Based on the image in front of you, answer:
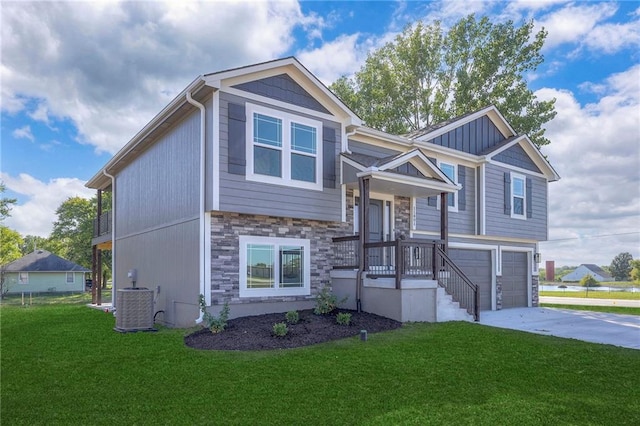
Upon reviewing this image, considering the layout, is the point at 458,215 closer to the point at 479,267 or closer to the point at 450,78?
the point at 479,267

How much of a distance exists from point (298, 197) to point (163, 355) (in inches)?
183

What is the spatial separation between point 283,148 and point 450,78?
16.6m

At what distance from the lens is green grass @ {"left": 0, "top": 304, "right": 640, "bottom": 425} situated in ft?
14.0

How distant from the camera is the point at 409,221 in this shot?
12898mm

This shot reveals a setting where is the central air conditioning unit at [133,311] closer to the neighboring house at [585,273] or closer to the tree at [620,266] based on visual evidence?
the neighboring house at [585,273]

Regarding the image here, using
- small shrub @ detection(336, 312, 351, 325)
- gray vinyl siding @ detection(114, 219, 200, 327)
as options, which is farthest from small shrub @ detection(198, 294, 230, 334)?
small shrub @ detection(336, 312, 351, 325)

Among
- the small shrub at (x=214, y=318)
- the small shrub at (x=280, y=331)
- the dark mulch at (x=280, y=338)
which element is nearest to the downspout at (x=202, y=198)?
the small shrub at (x=214, y=318)

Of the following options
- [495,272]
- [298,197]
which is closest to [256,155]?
[298,197]

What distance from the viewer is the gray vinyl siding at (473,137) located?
14.1m

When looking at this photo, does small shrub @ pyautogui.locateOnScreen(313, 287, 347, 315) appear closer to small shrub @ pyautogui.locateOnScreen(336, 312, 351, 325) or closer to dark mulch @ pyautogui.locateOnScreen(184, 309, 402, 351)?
dark mulch @ pyautogui.locateOnScreen(184, 309, 402, 351)

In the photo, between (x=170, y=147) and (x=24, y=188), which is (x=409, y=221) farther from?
(x=24, y=188)

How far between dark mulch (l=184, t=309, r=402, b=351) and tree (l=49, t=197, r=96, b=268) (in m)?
31.5

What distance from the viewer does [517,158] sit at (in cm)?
1574

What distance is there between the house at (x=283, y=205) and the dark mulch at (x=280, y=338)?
57cm
